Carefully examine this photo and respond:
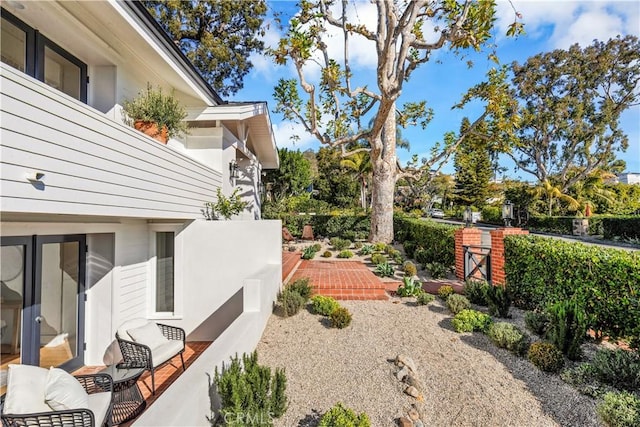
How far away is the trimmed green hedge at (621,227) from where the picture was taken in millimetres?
19078

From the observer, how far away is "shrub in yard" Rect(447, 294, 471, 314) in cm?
651

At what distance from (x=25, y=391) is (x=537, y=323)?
733 cm

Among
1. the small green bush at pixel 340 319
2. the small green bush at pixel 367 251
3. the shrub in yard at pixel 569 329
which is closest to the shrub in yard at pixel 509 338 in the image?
the shrub in yard at pixel 569 329

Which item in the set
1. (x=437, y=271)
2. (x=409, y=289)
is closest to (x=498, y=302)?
(x=409, y=289)

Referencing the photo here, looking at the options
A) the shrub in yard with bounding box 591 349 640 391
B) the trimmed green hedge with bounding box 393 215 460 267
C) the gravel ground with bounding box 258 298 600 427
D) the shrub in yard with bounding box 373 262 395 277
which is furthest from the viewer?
the trimmed green hedge with bounding box 393 215 460 267

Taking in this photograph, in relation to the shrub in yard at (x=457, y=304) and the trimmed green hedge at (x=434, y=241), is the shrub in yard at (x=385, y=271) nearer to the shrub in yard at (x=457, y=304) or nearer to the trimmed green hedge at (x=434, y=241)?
the trimmed green hedge at (x=434, y=241)

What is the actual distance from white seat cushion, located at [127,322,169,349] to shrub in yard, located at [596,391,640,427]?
625 cm

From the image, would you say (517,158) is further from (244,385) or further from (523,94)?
(244,385)

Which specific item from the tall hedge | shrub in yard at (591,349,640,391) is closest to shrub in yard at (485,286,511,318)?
the tall hedge

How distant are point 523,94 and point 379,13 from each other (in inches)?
1051

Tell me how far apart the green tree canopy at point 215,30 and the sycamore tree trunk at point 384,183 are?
11.1m

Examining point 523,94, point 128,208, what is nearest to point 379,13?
point 128,208

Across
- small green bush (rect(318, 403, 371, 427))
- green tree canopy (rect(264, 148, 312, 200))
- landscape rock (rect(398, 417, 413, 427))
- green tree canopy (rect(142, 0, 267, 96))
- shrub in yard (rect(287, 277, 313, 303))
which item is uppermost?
green tree canopy (rect(142, 0, 267, 96))

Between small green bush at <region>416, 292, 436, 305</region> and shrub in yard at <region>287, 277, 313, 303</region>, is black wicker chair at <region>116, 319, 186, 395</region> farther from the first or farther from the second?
small green bush at <region>416, 292, 436, 305</region>
